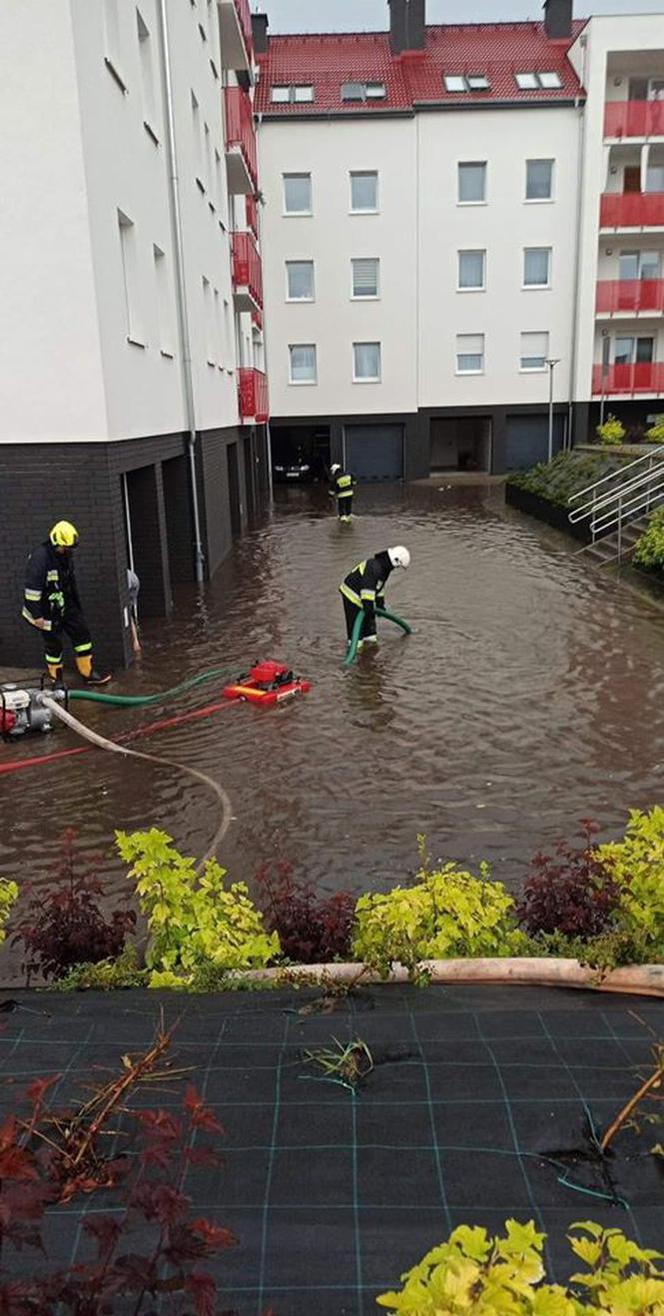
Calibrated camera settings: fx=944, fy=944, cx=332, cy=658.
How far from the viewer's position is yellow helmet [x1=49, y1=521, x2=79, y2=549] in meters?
9.30

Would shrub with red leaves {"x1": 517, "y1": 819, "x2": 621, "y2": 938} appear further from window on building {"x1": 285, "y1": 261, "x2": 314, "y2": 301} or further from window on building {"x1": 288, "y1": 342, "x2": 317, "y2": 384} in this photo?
window on building {"x1": 285, "y1": 261, "x2": 314, "y2": 301}

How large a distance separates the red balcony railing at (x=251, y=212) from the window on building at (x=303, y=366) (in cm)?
468

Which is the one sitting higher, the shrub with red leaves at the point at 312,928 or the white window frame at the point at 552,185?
the white window frame at the point at 552,185

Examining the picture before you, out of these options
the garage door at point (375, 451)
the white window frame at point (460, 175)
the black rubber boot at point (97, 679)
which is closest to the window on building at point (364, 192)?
the white window frame at point (460, 175)

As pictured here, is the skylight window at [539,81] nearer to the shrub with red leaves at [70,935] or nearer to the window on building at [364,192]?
the window on building at [364,192]

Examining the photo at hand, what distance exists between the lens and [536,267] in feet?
112

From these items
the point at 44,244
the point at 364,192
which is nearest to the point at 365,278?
Result: the point at 364,192

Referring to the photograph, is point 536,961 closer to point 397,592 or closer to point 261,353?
point 397,592

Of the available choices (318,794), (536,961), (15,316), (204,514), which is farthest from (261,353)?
(536,961)

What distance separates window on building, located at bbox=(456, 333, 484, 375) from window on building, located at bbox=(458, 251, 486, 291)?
1.68 metres

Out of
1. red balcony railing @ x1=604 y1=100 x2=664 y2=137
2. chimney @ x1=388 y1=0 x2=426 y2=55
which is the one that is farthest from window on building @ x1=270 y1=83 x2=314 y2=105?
red balcony railing @ x1=604 y1=100 x2=664 y2=137

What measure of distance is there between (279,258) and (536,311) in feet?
31.1

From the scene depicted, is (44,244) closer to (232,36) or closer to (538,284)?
(232,36)

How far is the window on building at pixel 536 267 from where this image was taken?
34.0 m
